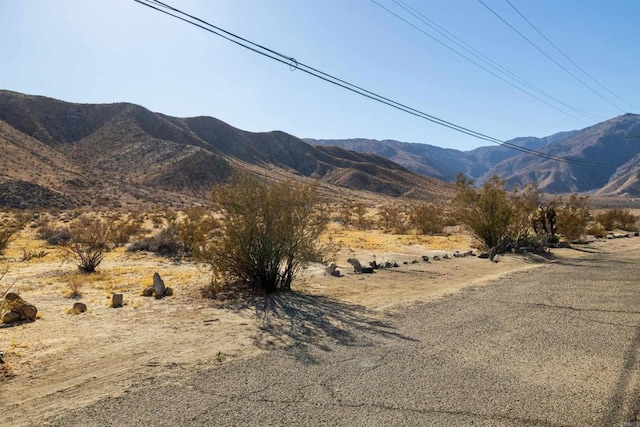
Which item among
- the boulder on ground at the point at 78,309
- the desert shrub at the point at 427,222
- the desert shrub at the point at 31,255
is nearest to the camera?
the boulder on ground at the point at 78,309

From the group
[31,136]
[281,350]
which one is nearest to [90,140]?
[31,136]

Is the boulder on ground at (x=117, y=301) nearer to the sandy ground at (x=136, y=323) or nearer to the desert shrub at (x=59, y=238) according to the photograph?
the sandy ground at (x=136, y=323)

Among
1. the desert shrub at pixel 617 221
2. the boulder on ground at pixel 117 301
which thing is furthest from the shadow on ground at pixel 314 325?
the desert shrub at pixel 617 221

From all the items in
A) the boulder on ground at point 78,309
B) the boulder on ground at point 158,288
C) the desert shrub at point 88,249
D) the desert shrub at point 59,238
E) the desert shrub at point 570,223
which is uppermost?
the desert shrub at point 570,223

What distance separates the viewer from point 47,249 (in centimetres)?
2067

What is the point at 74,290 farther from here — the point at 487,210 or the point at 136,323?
the point at 487,210

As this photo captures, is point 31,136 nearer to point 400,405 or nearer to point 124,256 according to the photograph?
point 124,256

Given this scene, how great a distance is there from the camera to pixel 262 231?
11.1 meters

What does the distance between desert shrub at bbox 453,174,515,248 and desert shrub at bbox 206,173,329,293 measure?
12667 millimetres

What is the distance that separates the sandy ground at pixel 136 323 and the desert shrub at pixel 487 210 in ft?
Result: 13.8

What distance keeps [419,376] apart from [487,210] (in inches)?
699

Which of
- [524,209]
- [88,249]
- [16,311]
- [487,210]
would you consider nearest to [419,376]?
[16,311]

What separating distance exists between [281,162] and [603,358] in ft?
399

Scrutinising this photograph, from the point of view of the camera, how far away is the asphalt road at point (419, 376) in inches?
182
